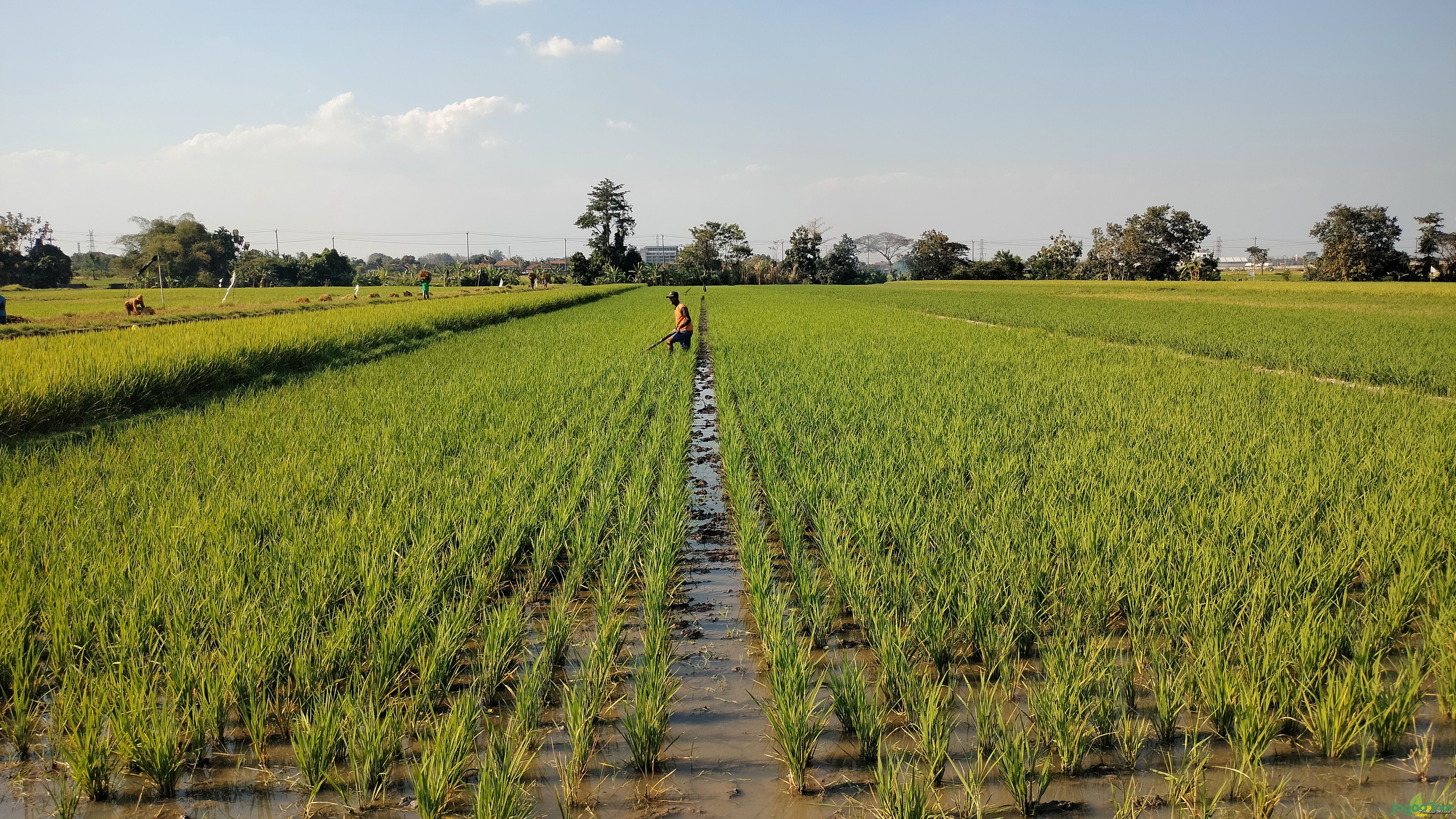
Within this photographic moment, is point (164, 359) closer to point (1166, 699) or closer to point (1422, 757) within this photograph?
point (1166, 699)

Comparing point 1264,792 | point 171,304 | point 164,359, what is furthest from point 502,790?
point 171,304

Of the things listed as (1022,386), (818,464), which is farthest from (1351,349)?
(818,464)

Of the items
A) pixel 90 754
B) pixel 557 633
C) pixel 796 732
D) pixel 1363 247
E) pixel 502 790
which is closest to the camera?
pixel 502 790

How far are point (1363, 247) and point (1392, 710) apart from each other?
52432 mm

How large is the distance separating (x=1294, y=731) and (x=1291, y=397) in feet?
21.8

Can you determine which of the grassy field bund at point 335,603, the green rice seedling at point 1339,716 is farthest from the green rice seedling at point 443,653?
the green rice seedling at point 1339,716

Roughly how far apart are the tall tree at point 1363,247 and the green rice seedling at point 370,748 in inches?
2053

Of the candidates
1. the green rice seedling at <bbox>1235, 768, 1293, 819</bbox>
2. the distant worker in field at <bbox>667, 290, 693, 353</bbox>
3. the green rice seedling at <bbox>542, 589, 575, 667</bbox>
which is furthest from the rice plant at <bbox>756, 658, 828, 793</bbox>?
the distant worker in field at <bbox>667, 290, 693, 353</bbox>

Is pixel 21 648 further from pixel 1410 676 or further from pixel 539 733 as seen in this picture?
pixel 1410 676

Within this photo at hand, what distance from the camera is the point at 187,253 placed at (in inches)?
1978

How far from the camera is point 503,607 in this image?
3119 mm

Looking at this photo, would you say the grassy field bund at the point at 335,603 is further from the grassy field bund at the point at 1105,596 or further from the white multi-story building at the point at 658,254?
the white multi-story building at the point at 658,254

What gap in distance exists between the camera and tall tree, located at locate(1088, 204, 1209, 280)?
52.5 m

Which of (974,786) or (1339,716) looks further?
(1339,716)
